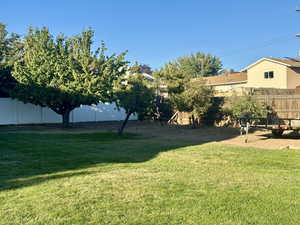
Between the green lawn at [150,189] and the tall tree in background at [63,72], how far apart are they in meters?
10.1

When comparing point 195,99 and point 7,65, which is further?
point 7,65

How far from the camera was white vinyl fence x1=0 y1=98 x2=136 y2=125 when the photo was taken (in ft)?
69.2

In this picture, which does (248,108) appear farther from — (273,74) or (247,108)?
(273,74)

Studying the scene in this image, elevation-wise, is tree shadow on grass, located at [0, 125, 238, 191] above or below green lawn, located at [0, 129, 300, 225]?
above

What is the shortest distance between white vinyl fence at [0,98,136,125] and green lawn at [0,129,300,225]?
Result: 475 inches

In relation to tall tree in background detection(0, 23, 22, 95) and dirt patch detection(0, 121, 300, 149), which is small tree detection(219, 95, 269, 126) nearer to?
dirt patch detection(0, 121, 300, 149)

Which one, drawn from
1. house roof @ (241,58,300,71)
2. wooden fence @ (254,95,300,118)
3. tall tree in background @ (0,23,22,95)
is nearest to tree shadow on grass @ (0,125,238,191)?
wooden fence @ (254,95,300,118)

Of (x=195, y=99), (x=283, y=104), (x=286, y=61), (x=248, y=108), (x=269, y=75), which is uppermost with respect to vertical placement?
(x=286, y=61)

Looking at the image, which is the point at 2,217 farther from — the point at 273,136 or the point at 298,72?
the point at 298,72

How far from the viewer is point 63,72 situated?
18.2 m

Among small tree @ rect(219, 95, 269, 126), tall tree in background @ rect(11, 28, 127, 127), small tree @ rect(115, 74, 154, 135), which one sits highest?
tall tree in background @ rect(11, 28, 127, 127)

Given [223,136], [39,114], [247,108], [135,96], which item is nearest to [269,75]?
[247,108]

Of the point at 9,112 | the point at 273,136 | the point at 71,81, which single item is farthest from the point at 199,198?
the point at 9,112

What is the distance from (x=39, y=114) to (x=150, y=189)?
19.1 metres
